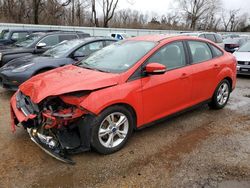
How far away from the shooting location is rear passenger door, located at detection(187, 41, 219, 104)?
4.71m

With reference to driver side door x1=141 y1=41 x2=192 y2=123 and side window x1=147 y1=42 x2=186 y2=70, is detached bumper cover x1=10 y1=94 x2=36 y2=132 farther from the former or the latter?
side window x1=147 y1=42 x2=186 y2=70

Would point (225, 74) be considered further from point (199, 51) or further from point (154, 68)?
point (154, 68)

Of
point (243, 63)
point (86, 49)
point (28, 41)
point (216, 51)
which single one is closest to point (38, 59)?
point (86, 49)

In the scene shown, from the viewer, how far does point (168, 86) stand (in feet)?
13.7

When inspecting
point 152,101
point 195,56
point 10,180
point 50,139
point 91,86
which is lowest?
point 10,180

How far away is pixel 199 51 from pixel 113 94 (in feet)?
7.61

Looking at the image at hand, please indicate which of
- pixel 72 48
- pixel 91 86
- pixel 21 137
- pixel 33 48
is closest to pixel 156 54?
pixel 91 86

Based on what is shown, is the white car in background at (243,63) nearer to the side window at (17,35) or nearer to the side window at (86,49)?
the side window at (86,49)

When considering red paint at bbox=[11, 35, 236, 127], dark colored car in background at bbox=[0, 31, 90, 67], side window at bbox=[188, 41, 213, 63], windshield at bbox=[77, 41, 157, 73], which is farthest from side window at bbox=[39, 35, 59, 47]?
side window at bbox=[188, 41, 213, 63]

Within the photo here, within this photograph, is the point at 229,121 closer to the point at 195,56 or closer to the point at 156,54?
the point at 195,56

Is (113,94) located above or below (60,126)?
above

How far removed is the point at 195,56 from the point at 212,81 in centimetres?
67

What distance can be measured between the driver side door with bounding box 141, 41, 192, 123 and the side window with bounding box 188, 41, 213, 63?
28 cm

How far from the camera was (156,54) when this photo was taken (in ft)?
13.6
